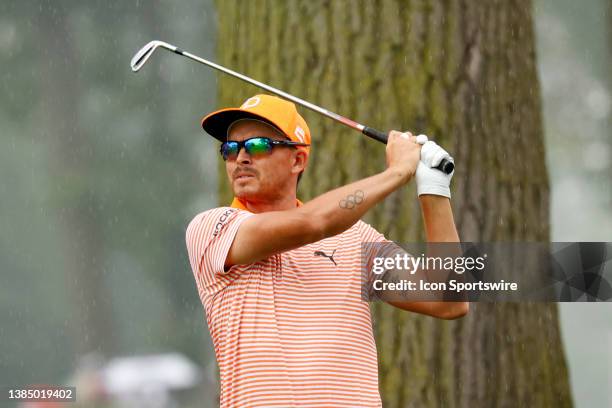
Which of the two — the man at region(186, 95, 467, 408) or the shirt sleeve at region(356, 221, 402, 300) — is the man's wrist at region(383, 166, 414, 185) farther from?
the shirt sleeve at region(356, 221, 402, 300)

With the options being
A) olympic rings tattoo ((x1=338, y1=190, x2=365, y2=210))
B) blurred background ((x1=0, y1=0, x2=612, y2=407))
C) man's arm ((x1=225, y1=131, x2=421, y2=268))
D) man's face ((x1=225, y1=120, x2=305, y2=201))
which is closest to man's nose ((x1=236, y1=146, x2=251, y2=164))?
man's face ((x1=225, y1=120, x2=305, y2=201))

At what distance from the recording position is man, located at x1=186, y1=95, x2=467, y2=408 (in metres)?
4.61

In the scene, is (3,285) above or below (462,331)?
above

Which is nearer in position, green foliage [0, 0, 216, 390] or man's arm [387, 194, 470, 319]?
man's arm [387, 194, 470, 319]

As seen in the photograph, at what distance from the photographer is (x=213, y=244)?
4.83 meters

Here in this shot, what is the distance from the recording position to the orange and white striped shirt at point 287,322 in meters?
4.60

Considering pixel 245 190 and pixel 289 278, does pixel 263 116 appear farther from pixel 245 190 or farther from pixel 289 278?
pixel 289 278

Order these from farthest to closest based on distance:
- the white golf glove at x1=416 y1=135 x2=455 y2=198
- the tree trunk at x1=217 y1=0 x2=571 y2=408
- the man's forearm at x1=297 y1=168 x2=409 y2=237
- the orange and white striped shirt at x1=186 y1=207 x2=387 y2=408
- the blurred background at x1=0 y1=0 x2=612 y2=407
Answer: the blurred background at x1=0 y1=0 x2=612 y2=407
the tree trunk at x1=217 y1=0 x2=571 y2=408
the white golf glove at x1=416 y1=135 x2=455 y2=198
the man's forearm at x1=297 y1=168 x2=409 y2=237
the orange and white striped shirt at x1=186 y1=207 x2=387 y2=408

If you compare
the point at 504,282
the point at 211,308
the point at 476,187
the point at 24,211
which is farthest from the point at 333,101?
the point at 24,211

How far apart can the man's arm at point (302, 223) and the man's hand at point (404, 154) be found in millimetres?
135

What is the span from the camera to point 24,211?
108 ft

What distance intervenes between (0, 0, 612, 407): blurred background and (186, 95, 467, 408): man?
769 inches

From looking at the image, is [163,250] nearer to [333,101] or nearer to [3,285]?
[3,285]

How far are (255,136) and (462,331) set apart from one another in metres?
1.47
